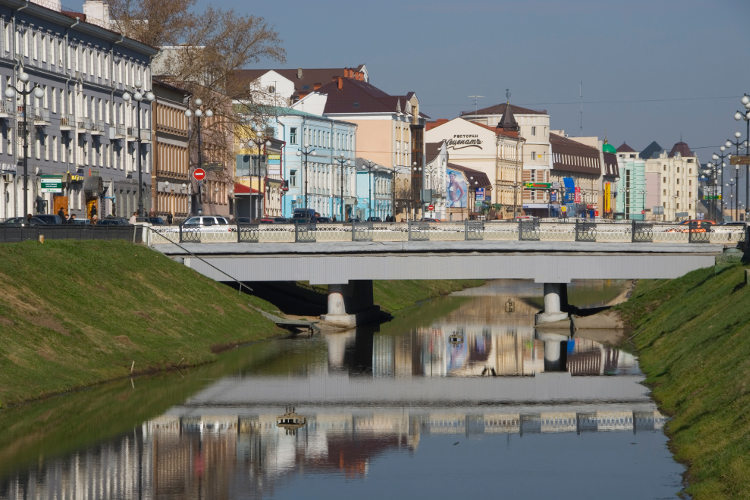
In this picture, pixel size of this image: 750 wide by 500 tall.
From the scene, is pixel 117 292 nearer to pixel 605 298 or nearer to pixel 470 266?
pixel 470 266

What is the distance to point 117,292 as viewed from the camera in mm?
65812

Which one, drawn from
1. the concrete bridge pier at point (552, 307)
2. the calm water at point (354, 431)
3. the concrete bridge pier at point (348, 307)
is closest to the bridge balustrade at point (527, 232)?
the concrete bridge pier at point (552, 307)

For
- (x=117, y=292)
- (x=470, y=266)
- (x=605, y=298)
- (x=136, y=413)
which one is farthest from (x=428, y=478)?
(x=605, y=298)

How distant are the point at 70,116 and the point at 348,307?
29.2 meters

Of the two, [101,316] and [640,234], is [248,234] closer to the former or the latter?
[101,316]

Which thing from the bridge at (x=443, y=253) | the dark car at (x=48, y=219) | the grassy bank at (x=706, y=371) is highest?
the dark car at (x=48, y=219)

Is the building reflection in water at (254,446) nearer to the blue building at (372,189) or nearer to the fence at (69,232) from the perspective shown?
the fence at (69,232)

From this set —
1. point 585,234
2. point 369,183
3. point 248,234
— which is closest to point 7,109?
point 248,234

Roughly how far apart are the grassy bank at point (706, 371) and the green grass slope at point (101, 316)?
19529 millimetres

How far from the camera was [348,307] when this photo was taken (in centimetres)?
8219

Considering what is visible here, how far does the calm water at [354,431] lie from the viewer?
124 feet

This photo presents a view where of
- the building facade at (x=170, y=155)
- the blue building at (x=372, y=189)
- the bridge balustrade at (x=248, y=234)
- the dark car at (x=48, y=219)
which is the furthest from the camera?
the blue building at (x=372, y=189)

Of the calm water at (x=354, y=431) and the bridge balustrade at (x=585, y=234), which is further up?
the bridge balustrade at (x=585, y=234)

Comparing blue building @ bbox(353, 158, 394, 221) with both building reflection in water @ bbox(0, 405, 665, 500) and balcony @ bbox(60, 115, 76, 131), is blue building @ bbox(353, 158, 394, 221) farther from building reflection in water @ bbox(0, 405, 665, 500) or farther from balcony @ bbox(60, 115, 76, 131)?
building reflection in water @ bbox(0, 405, 665, 500)
